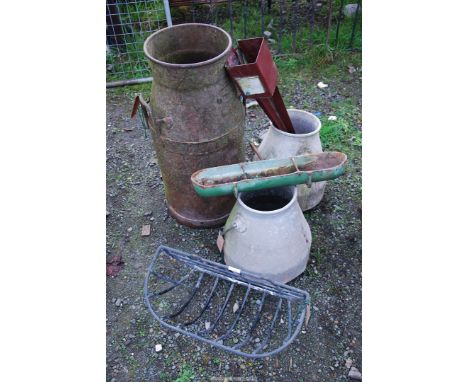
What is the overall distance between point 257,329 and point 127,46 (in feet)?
12.9

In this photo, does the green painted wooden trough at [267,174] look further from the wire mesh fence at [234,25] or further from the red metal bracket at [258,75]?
the wire mesh fence at [234,25]

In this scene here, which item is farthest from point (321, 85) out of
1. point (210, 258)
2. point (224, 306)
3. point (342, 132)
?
point (224, 306)

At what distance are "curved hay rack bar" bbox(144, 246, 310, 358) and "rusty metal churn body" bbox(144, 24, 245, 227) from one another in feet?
2.00

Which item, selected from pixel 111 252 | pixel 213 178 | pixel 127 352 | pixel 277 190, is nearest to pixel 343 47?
pixel 277 190

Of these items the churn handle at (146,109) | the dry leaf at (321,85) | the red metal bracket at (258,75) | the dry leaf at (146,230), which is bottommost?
the dry leaf at (146,230)

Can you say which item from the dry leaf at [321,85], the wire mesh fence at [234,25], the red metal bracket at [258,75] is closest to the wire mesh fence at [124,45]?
the wire mesh fence at [234,25]

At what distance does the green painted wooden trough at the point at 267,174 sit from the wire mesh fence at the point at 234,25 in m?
2.80

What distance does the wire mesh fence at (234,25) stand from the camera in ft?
15.5

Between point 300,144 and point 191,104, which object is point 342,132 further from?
point 191,104

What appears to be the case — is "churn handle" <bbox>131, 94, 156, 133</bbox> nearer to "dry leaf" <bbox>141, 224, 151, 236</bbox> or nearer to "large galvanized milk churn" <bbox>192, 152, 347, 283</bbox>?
"large galvanized milk churn" <bbox>192, 152, 347, 283</bbox>

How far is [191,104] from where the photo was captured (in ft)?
7.70

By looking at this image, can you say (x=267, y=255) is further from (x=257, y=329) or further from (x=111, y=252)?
(x=111, y=252)

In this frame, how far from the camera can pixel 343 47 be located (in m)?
4.97

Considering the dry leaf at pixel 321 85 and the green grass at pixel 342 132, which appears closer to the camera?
the green grass at pixel 342 132
